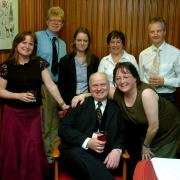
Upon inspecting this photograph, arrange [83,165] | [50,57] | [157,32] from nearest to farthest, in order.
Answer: [83,165] < [157,32] < [50,57]

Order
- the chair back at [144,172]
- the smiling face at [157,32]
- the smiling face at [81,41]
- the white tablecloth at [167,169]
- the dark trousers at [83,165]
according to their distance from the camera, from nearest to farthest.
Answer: the chair back at [144,172], the white tablecloth at [167,169], the dark trousers at [83,165], the smiling face at [157,32], the smiling face at [81,41]

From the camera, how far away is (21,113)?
9.18 feet

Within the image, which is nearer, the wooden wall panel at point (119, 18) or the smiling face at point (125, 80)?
the smiling face at point (125, 80)

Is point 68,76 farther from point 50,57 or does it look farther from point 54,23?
point 54,23

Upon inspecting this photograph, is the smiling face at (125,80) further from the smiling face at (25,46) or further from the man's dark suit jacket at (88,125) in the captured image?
the smiling face at (25,46)

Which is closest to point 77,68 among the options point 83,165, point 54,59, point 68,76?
point 68,76

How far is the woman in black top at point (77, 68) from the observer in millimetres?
3340

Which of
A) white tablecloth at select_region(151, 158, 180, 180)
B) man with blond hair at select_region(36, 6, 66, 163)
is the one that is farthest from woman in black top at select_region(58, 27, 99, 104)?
white tablecloth at select_region(151, 158, 180, 180)

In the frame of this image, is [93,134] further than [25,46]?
No

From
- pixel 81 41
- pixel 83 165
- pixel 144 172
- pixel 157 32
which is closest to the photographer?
pixel 144 172

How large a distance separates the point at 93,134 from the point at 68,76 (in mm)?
973

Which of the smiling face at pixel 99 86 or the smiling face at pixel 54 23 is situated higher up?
the smiling face at pixel 54 23

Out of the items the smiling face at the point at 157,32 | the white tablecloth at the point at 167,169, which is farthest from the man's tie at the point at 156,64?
the white tablecloth at the point at 167,169

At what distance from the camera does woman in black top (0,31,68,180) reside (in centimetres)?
276
